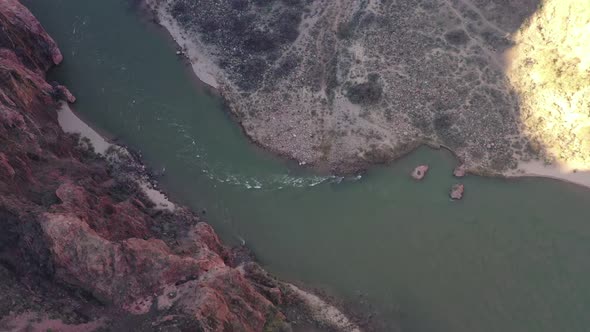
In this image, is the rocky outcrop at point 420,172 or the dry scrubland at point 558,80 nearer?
the rocky outcrop at point 420,172

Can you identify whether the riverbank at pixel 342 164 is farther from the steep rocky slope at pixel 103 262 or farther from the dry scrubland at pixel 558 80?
the steep rocky slope at pixel 103 262

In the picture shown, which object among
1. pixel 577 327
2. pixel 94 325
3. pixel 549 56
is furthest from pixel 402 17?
pixel 94 325

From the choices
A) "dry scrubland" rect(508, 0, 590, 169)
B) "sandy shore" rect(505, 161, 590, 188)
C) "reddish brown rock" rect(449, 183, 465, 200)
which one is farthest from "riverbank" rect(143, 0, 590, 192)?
"reddish brown rock" rect(449, 183, 465, 200)

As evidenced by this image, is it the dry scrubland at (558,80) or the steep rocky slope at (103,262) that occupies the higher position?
the dry scrubland at (558,80)

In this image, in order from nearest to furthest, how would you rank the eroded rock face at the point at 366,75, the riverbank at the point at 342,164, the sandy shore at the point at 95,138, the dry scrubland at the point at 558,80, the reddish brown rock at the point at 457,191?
the sandy shore at the point at 95,138 < the reddish brown rock at the point at 457,191 < the riverbank at the point at 342,164 < the dry scrubland at the point at 558,80 < the eroded rock face at the point at 366,75

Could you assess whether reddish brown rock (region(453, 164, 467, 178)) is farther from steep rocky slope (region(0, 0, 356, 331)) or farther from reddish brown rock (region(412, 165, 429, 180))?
steep rocky slope (region(0, 0, 356, 331))

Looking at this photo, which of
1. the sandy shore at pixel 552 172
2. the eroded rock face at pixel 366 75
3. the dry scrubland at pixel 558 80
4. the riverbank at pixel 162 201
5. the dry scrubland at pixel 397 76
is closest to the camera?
the riverbank at pixel 162 201

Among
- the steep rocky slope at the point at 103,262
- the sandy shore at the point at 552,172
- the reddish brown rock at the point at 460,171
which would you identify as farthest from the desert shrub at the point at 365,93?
the steep rocky slope at the point at 103,262

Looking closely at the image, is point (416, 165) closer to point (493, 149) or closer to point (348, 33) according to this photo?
point (493, 149)
